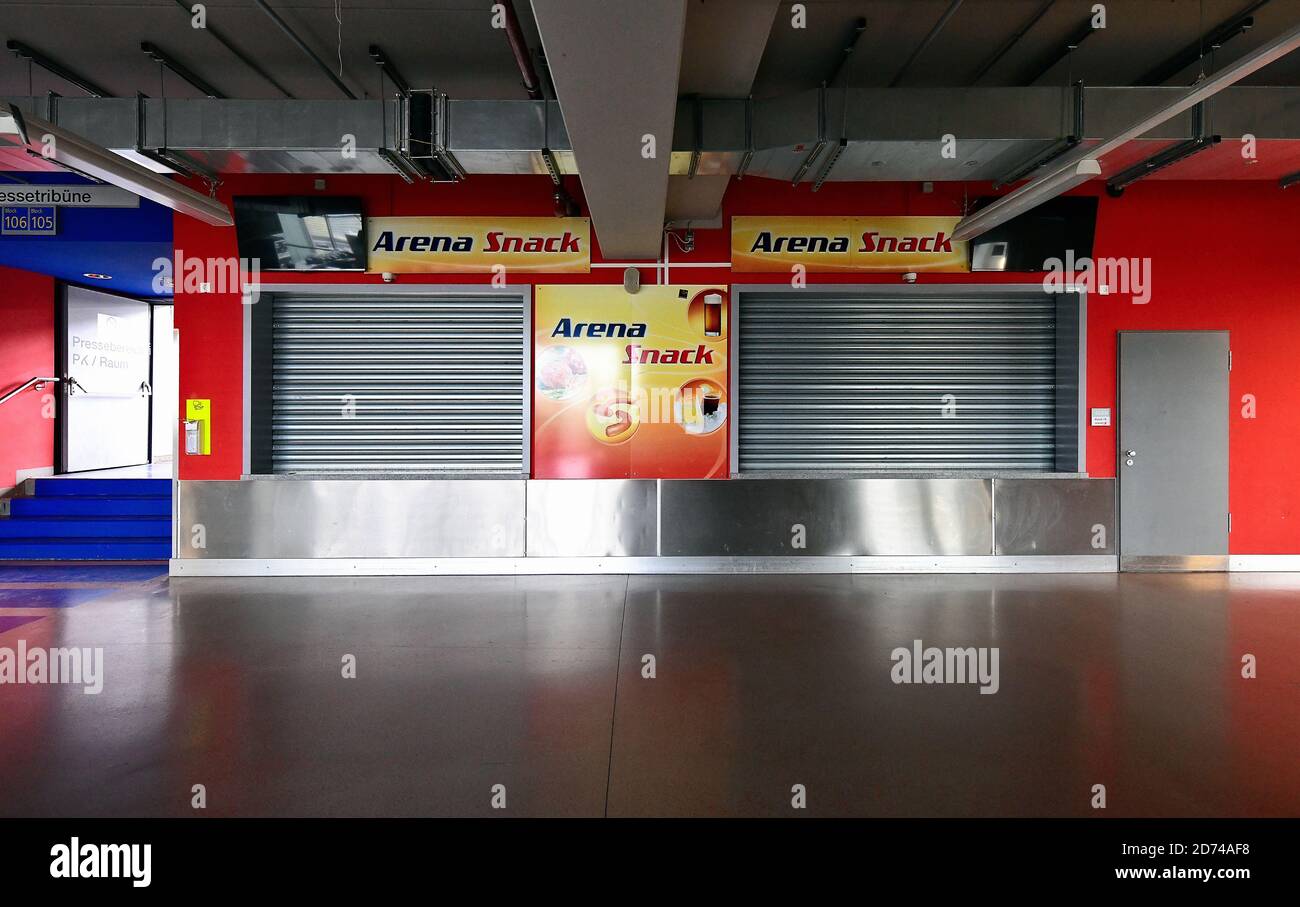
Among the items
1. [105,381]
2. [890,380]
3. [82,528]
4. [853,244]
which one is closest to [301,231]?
[82,528]

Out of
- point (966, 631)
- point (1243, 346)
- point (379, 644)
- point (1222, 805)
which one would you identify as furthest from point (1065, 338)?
point (379, 644)

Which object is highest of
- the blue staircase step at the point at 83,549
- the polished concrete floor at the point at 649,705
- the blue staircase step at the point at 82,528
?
the blue staircase step at the point at 82,528

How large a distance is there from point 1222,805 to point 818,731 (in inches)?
57.9

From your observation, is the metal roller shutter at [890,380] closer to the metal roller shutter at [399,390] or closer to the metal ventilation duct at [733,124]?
the metal ventilation duct at [733,124]

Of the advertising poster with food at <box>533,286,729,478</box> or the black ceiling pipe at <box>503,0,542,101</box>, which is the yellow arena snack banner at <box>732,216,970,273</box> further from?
the black ceiling pipe at <box>503,0,542,101</box>

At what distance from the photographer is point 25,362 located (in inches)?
318

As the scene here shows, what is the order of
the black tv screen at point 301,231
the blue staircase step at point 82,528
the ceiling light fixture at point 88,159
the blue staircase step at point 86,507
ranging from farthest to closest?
the blue staircase step at point 86,507, the blue staircase step at point 82,528, the black tv screen at point 301,231, the ceiling light fixture at point 88,159

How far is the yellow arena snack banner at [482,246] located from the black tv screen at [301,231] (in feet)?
0.67

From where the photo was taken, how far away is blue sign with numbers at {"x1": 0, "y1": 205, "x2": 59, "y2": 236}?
663 centimetres

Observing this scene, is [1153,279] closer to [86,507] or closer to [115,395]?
[86,507]

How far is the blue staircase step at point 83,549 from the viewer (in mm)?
7012

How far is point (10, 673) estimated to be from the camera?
4094 mm

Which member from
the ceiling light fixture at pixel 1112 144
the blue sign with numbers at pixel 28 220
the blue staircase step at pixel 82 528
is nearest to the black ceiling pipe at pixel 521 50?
the ceiling light fixture at pixel 1112 144
